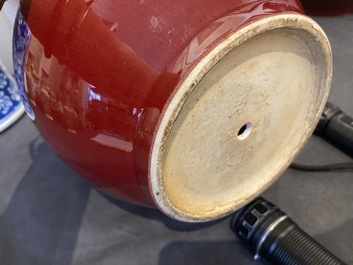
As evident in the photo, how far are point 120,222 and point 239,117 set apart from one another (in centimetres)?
52

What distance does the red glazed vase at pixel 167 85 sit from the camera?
0.69 meters

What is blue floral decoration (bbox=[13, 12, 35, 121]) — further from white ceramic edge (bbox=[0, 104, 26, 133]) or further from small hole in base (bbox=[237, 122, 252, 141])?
white ceramic edge (bbox=[0, 104, 26, 133])

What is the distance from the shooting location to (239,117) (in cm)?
86

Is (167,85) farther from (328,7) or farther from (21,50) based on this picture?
(328,7)

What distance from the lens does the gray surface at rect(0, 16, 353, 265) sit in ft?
3.59

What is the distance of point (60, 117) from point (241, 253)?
2.00 ft

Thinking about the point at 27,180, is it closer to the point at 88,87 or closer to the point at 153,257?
the point at 153,257

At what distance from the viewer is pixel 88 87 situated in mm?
723

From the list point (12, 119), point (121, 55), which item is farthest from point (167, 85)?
point (12, 119)

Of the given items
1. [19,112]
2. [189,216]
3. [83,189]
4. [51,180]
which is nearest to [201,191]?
[189,216]

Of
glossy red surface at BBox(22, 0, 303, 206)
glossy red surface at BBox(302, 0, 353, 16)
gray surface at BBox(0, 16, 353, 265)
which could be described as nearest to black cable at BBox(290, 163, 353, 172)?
gray surface at BBox(0, 16, 353, 265)

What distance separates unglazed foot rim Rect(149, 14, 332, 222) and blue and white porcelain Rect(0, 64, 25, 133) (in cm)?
88

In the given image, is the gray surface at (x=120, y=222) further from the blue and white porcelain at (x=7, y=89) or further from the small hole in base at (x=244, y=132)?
the small hole in base at (x=244, y=132)

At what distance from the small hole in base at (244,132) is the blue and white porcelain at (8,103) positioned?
94cm
